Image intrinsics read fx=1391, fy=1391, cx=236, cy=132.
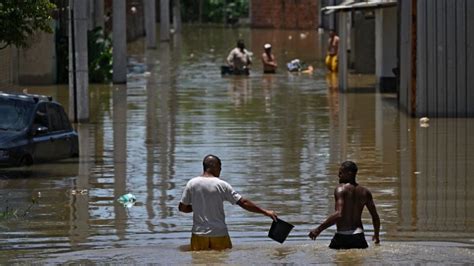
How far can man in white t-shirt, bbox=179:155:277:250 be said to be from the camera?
13.5 m

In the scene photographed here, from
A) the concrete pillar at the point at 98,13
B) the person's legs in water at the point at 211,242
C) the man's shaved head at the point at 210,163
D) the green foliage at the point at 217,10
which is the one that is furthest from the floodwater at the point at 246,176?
the green foliage at the point at 217,10

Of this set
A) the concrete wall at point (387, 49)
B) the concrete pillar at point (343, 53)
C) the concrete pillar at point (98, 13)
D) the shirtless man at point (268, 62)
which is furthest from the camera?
the concrete pillar at point (98, 13)

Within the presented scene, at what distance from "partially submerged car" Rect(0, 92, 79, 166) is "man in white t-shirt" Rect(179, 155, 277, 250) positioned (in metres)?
8.55

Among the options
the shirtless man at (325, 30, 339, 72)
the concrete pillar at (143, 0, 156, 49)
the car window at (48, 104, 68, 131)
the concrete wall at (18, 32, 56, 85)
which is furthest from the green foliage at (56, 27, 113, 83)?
the car window at (48, 104, 68, 131)

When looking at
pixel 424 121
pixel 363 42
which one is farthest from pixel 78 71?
pixel 363 42

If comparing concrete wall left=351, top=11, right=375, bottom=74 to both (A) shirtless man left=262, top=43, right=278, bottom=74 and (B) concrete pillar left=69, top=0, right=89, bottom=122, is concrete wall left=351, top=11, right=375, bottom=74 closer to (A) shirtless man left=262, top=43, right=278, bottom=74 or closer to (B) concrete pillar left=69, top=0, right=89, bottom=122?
(A) shirtless man left=262, top=43, right=278, bottom=74

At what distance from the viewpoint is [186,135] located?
1086 inches

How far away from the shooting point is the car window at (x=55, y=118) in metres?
23.4

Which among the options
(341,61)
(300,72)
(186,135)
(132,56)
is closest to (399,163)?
(186,135)

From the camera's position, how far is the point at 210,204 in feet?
44.3

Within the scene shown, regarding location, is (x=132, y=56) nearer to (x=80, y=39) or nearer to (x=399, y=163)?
(x=80, y=39)

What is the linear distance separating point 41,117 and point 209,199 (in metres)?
9.99

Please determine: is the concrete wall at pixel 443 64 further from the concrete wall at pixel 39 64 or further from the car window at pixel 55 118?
the concrete wall at pixel 39 64

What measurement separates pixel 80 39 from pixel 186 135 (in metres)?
3.86
